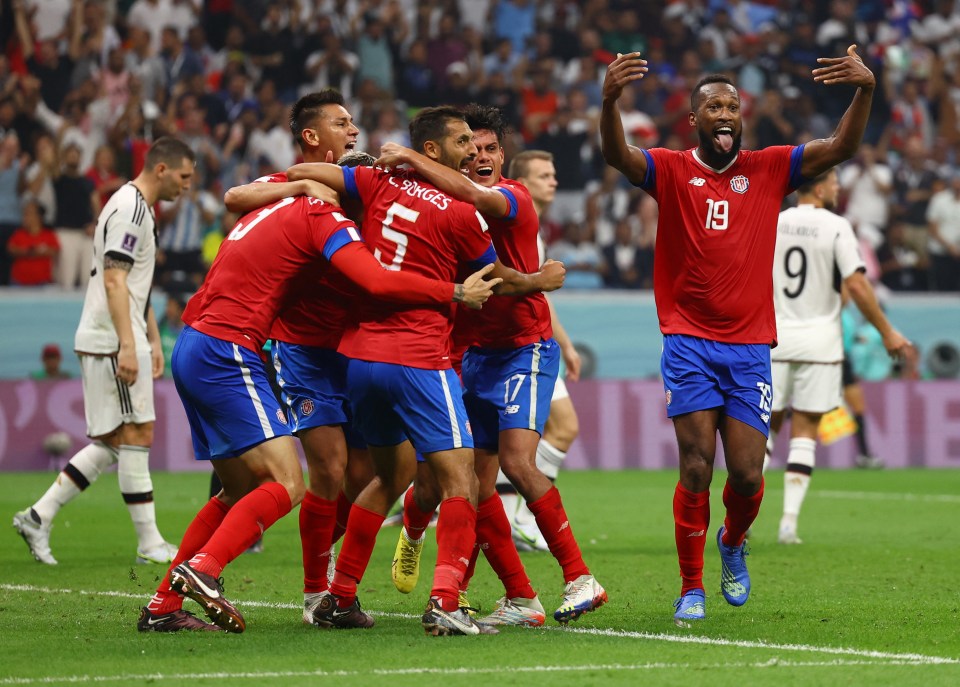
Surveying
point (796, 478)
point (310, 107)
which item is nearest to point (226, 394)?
point (310, 107)

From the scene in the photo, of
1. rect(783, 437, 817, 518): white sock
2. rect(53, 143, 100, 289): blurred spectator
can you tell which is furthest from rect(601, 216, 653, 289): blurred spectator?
rect(783, 437, 817, 518): white sock

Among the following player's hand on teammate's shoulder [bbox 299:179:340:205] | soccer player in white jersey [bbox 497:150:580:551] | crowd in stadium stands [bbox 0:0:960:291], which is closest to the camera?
player's hand on teammate's shoulder [bbox 299:179:340:205]

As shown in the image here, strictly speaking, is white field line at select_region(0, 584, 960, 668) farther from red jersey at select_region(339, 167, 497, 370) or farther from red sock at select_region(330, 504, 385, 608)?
red jersey at select_region(339, 167, 497, 370)

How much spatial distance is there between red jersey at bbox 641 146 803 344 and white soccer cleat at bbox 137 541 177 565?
3900mm

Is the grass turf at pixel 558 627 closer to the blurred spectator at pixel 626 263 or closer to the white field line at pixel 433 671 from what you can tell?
the white field line at pixel 433 671

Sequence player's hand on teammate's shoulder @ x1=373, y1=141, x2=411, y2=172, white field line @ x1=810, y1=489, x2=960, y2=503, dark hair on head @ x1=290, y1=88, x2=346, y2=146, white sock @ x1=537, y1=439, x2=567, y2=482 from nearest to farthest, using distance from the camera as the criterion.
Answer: player's hand on teammate's shoulder @ x1=373, y1=141, x2=411, y2=172, dark hair on head @ x1=290, y1=88, x2=346, y2=146, white sock @ x1=537, y1=439, x2=567, y2=482, white field line @ x1=810, y1=489, x2=960, y2=503

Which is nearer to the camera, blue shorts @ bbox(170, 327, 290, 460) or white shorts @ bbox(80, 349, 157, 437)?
blue shorts @ bbox(170, 327, 290, 460)

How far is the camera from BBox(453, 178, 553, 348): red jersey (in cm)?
690

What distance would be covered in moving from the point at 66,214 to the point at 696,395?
12213mm

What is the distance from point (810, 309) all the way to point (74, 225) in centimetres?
977

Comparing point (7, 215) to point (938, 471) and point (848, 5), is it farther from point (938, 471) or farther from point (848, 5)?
point (848, 5)

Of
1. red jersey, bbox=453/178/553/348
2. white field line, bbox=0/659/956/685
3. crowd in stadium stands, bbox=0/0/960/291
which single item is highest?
crowd in stadium stands, bbox=0/0/960/291

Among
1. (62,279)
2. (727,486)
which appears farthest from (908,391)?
(727,486)

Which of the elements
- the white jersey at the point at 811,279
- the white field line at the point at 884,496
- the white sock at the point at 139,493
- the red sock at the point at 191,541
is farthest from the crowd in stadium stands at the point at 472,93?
the red sock at the point at 191,541
